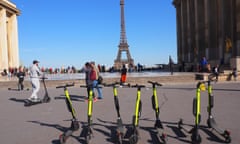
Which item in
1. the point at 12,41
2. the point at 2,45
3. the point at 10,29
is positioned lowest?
the point at 2,45

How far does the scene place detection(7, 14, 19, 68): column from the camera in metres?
51.8

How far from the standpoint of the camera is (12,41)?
52.7 meters

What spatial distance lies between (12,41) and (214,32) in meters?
37.0

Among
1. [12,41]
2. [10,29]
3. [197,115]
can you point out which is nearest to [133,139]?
[197,115]

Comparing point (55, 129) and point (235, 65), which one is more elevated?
point (235, 65)

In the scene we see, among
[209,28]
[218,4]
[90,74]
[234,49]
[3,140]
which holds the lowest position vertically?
[3,140]

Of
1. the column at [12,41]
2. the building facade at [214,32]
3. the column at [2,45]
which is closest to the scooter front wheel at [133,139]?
the building facade at [214,32]

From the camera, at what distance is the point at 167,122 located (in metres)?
7.00

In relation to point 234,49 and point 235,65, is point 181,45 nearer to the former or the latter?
point 234,49

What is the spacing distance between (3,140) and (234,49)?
2854 cm

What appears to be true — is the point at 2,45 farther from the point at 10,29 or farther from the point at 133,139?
the point at 133,139

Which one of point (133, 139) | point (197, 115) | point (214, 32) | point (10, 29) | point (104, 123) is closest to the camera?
point (133, 139)

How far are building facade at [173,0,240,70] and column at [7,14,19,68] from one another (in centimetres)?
3244

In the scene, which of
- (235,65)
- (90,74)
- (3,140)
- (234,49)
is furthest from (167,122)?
(234,49)
